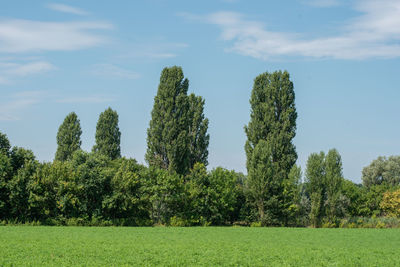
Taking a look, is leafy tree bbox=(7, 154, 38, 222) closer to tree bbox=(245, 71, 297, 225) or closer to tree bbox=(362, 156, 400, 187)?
tree bbox=(245, 71, 297, 225)

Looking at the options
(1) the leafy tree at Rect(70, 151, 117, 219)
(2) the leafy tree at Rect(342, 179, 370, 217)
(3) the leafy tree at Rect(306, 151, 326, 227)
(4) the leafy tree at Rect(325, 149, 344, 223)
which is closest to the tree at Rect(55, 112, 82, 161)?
(1) the leafy tree at Rect(70, 151, 117, 219)

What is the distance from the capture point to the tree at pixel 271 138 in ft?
158

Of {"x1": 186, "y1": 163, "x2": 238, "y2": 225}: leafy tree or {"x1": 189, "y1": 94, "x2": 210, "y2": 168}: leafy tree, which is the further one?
{"x1": 189, "y1": 94, "x2": 210, "y2": 168}: leafy tree

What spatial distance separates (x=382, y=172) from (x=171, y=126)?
55.6 m

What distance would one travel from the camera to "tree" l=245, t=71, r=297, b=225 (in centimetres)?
4802

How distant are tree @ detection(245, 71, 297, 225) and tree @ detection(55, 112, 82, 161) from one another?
26.3 metres

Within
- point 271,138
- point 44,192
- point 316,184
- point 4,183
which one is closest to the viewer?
point 4,183

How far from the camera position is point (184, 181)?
48.5m

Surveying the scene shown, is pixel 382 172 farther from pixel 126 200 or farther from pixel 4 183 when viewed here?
pixel 4 183

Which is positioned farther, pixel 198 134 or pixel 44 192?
pixel 198 134

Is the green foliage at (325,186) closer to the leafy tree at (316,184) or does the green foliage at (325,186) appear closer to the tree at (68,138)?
the leafy tree at (316,184)

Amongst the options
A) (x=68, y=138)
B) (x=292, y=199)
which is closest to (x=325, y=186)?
(x=292, y=199)

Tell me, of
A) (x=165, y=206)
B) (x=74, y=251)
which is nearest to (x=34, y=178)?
(x=165, y=206)

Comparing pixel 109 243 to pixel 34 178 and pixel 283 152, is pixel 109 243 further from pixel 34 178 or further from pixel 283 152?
pixel 283 152
